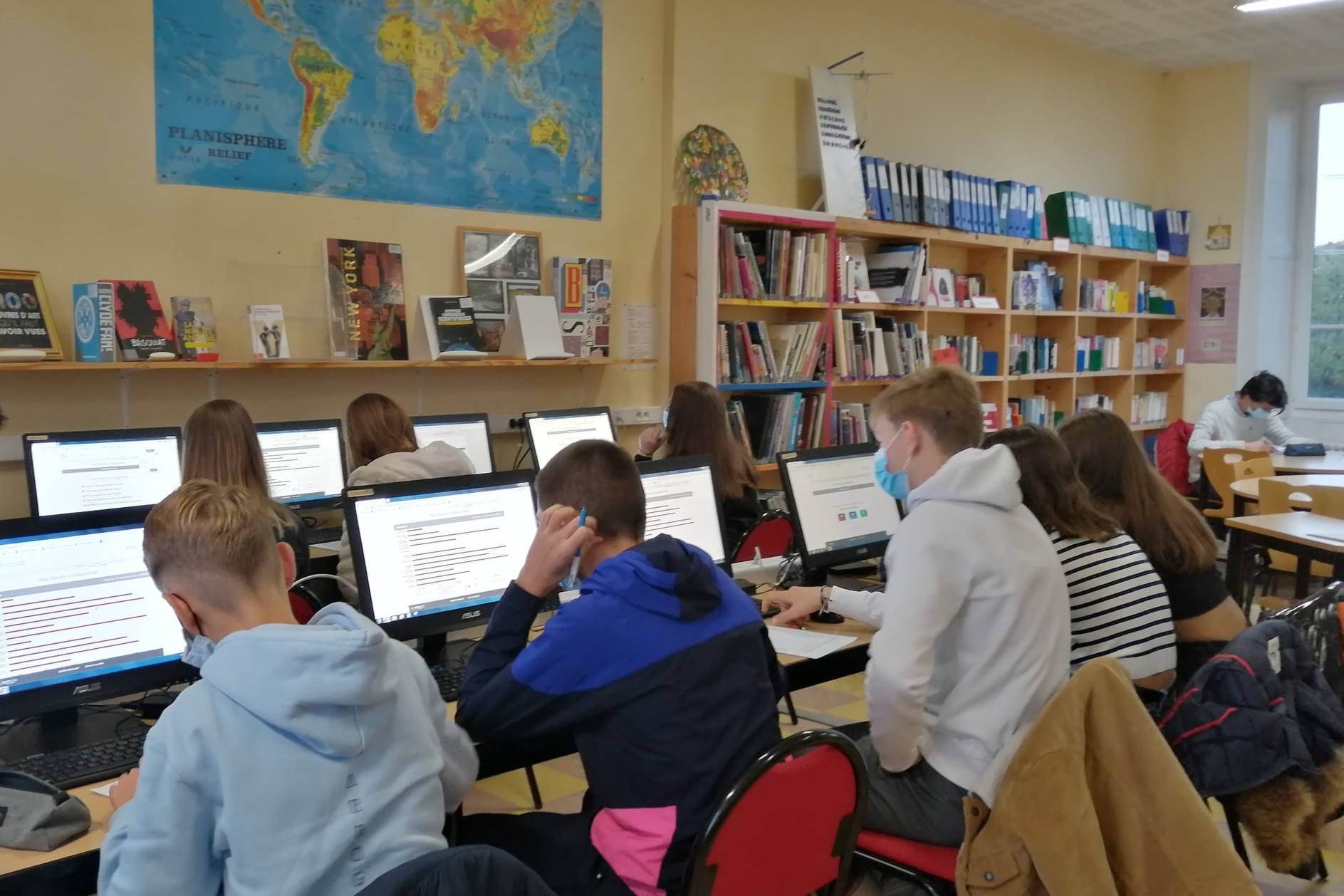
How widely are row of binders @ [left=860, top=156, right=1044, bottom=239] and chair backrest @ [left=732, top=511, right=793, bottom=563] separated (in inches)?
119

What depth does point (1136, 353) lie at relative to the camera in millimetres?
8141

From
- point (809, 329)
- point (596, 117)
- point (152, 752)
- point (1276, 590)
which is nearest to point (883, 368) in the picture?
point (809, 329)

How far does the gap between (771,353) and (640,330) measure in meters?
0.69

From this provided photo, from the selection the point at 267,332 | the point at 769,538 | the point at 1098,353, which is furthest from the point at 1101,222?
the point at 267,332

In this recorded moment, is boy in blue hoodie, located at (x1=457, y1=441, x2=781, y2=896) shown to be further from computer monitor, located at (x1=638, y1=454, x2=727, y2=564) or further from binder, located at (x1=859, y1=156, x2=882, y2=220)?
binder, located at (x1=859, y1=156, x2=882, y2=220)

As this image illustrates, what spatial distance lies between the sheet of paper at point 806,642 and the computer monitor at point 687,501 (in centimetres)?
31

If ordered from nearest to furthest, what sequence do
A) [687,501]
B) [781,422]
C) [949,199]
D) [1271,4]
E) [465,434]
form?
[687,501], [465,434], [781,422], [949,199], [1271,4]

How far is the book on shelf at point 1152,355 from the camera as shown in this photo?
26.8 feet

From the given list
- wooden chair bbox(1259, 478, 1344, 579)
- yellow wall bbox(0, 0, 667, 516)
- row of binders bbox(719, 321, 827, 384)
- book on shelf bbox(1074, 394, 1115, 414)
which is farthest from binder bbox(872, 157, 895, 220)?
book on shelf bbox(1074, 394, 1115, 414)

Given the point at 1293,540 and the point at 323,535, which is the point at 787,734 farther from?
the point at 1293,540

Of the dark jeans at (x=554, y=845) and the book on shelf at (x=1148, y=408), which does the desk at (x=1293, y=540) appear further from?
the book on shelf at (x=1148, y=408)

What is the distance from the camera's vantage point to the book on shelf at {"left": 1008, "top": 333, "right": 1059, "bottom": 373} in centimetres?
711

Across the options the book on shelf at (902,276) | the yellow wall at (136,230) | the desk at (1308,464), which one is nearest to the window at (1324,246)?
the desk at (1308,464)

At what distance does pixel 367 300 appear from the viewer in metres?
4.54
